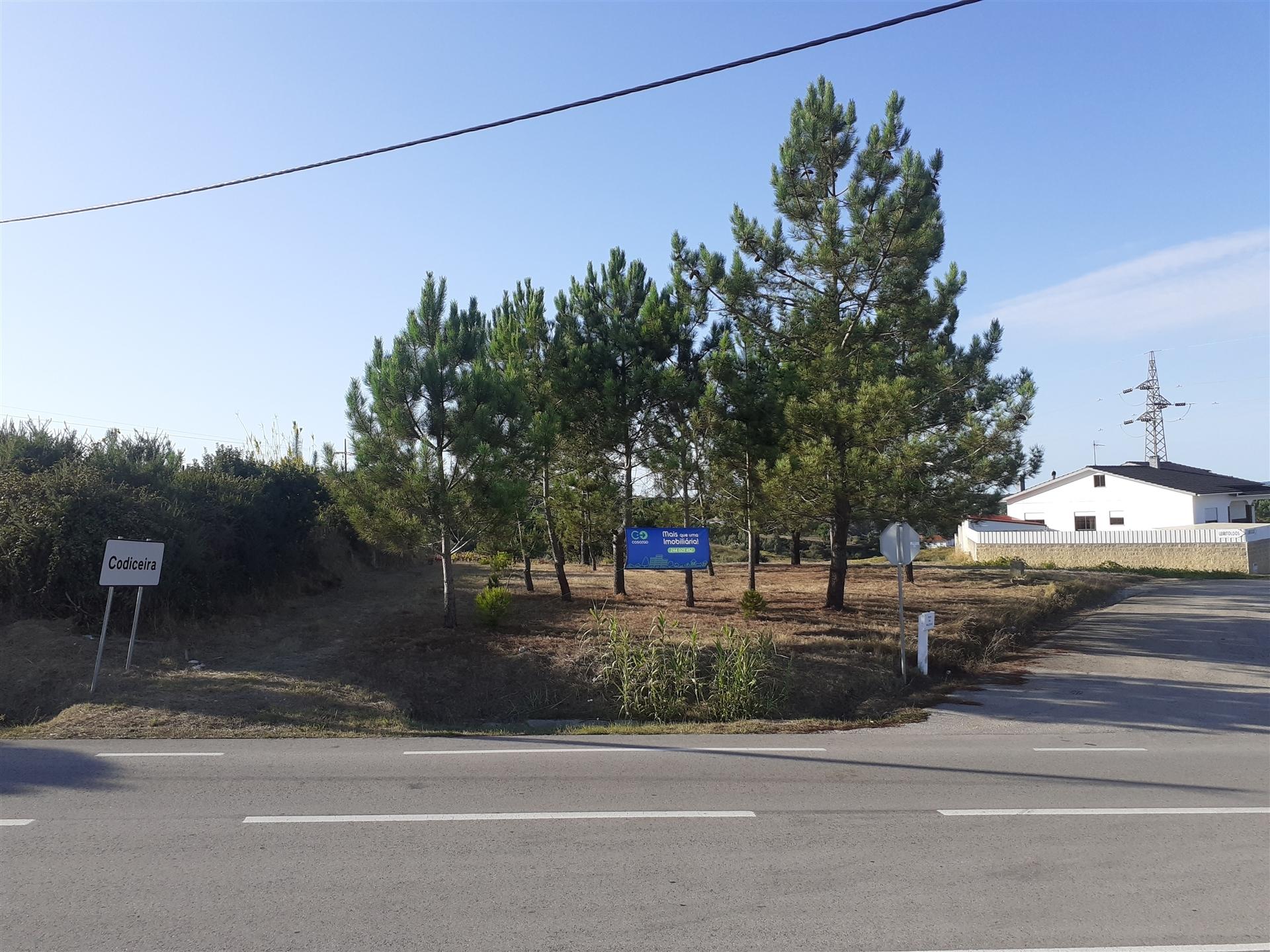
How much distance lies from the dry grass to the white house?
30.0m

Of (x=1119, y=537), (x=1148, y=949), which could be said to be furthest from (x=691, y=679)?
(x=1119, y=537)

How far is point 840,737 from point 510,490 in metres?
7.59

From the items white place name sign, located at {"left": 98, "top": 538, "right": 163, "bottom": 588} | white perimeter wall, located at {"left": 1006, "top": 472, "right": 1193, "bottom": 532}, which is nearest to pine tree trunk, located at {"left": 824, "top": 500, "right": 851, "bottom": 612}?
white place name sign, located at {"left": 98, "top": 538, "right": 163, "bottom": 588}

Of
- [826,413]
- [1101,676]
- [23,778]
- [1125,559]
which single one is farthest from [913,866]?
[1125,559]

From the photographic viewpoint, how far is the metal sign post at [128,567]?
12539 mm

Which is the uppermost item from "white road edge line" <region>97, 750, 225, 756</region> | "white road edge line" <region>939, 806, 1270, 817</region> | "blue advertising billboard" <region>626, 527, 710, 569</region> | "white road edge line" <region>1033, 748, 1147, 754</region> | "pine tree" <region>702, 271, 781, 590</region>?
"pine tree" <region>702, 271, 781, 590</region>

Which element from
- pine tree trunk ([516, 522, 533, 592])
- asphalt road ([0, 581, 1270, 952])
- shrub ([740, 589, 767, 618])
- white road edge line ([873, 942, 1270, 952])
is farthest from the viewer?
pine tree trunk ([516, 522, 533, 592])

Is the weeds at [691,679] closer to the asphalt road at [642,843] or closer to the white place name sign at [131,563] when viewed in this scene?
the asphalt road at [642,843]

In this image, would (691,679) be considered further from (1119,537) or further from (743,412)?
(1119,537)

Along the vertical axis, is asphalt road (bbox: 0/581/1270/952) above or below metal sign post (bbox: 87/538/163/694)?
below

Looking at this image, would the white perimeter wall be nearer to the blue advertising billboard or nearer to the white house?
the white house

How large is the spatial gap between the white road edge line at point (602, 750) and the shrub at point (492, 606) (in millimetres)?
6841

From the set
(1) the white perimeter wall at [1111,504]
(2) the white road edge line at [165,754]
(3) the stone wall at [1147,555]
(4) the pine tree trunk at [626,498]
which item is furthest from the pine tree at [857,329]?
(1) the white perimeter wall at [1111,504]

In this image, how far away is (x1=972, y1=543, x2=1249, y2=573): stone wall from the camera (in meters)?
34.9
